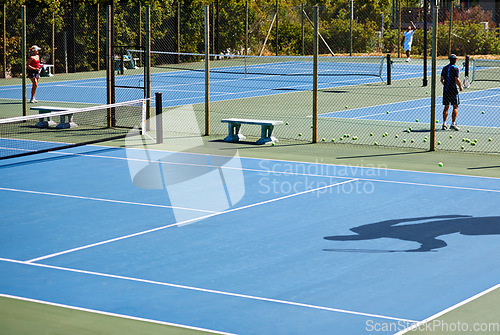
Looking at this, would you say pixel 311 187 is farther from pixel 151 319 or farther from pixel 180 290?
pixel 151 319

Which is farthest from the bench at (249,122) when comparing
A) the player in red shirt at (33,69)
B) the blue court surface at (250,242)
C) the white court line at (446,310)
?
the white court line at (446,310)

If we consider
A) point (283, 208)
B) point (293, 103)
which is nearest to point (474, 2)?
point (293, 103)

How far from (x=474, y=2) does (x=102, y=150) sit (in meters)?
48.6

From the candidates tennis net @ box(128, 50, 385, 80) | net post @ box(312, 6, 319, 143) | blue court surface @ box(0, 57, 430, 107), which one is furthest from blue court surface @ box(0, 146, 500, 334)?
tennis net @ box(128, 50, 385, 80)

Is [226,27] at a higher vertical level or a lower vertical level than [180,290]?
higher

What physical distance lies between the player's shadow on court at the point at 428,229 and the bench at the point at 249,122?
683cm

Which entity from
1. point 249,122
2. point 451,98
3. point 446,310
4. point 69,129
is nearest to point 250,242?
point 446,310

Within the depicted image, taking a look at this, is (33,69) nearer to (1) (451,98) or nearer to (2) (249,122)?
(2) (249,122)

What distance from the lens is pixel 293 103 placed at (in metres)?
26.0

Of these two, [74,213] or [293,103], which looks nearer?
[74,213]

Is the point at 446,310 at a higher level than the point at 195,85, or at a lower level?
lower

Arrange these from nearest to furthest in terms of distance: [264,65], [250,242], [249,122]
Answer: [250,242] → [249,122] → [264,65]

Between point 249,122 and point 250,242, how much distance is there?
305 inches

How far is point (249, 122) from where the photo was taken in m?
17.9
